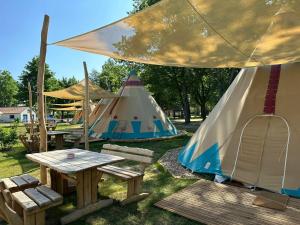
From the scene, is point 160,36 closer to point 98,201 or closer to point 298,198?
point 98,201

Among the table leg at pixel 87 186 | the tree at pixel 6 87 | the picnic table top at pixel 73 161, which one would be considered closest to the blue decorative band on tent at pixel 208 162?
the picnic table top at pixel 73 161

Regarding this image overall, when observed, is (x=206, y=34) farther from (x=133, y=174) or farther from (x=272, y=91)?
(x=133, y=174)

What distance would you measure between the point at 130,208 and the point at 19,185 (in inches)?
71.3

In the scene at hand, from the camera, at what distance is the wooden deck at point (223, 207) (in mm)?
4148

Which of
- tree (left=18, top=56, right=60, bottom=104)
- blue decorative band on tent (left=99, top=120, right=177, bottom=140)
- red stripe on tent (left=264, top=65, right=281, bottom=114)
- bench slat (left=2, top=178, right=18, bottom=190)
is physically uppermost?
tree (left=18, top=56, right=60, bottom=104)

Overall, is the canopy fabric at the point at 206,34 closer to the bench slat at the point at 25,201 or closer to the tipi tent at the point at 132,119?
the bench slat at the point at 25,201

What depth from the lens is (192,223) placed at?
4113 millimetres

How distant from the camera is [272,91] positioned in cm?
617

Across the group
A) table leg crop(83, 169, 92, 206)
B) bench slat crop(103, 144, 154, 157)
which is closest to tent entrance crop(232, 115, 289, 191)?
bench slat crop(103, 144, 154, 157)

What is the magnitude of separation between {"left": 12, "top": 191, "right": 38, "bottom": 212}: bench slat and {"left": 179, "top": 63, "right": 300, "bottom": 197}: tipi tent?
12.4ft

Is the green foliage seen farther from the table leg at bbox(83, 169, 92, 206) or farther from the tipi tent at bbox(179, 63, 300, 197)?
the table leg at bbox(83, 169, 92, 206)

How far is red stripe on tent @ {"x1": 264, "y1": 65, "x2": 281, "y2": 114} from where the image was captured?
6031 millimetres

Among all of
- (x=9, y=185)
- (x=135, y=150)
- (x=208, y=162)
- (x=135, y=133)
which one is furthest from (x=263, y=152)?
(x=135, y=133)

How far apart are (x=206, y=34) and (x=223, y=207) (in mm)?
2867
